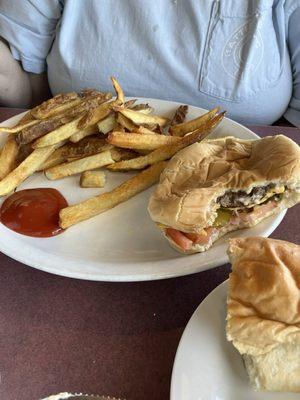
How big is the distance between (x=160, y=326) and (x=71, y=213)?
1.58ft

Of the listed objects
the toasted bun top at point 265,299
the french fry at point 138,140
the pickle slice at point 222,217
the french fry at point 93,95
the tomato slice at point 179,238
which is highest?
the toasted bun top at point 265,299

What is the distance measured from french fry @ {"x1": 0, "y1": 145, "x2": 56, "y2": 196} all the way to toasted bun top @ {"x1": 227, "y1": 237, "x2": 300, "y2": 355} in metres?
0.90

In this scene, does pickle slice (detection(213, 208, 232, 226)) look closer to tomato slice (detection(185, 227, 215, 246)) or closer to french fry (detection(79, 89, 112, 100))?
tomato slice (detection(185, 227, 215, 246))

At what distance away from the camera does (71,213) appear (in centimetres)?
149

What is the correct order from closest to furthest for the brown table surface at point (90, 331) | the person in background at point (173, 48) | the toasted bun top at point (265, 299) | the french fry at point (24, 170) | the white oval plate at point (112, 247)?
the toasted bun top at point (265, 299) < the brown table surface at point (90, 331) < the white oval plate at point (112, 247) < the french fry at point (24, 170) < the person in background at point (173, 48)

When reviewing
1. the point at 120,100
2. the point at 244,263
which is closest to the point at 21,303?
the point at 244,263

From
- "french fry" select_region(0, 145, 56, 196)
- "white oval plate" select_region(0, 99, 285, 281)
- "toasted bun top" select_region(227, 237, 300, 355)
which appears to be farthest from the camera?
"french fry" select_region(0, 145, 56, 196)

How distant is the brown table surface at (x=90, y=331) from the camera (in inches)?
42.8

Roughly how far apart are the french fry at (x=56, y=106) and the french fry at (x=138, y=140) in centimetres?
30

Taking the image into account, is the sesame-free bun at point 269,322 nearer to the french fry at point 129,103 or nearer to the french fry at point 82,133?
the french fry at point 82,133

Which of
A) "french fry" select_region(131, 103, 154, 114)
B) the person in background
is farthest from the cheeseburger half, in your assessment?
the person in background

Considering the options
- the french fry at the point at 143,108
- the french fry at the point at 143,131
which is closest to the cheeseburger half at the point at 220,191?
the french fry at the point at 143,131

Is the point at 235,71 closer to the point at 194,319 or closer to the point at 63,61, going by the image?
the point at 63,61

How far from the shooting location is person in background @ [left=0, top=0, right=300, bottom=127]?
80.2 inches
